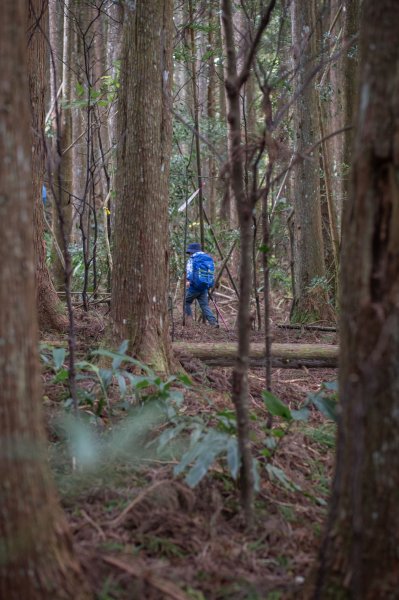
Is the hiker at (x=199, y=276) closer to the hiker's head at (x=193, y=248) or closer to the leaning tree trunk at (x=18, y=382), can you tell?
the hiker's head at (x=193, y=248)

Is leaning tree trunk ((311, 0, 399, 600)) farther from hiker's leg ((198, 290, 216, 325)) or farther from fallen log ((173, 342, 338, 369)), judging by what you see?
hiker's leg ((198, 290, 216, 325))

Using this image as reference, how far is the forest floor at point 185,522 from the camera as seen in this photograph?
2293mm

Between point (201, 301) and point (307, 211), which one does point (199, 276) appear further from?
point (307, 211)

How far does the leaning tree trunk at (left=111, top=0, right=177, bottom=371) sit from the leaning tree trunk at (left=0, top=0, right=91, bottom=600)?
3077mm

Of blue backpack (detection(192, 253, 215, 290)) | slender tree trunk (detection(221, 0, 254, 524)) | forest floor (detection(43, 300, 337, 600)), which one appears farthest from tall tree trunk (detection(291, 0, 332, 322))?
slender tree trunk (detection(221, 0, 254, 524))

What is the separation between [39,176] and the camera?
21.4 feet

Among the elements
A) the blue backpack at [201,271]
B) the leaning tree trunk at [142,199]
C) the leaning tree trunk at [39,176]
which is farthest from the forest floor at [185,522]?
the blue backpack at [201,271]

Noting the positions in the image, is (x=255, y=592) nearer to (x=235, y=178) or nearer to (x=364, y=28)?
(x=235, y=178)

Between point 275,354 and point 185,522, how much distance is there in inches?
154

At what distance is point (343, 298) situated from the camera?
6.91ft

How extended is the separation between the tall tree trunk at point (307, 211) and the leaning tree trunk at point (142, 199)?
17.2 feet

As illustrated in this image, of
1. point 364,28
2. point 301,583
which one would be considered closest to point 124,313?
point 301,583

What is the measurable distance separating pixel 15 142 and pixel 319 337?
7.19 meters

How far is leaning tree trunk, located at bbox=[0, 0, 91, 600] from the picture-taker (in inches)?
72.9
